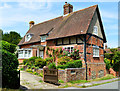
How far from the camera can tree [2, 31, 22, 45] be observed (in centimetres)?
3637

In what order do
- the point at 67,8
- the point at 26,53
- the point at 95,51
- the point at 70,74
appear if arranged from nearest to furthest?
the point at 70,74 → the point at 95,51 → the point at 67,8 → the point at 26,53

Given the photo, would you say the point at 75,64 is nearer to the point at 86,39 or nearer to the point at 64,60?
the point at 64,60

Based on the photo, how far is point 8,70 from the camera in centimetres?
876

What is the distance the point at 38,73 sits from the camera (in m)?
15.4

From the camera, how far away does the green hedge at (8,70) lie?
28.1ft

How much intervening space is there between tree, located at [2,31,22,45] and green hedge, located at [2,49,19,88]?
27.8 meters

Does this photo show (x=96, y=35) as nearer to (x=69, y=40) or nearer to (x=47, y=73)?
(x=69, y=40)

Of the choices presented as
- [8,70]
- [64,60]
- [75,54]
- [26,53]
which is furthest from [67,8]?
[8,70]

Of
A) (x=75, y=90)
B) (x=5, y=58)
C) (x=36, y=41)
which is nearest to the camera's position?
(x=5, y=58)

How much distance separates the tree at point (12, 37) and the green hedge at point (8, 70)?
27827mm

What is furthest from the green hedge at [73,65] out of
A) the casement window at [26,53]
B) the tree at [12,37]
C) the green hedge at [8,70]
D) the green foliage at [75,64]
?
the tree at [12,37]

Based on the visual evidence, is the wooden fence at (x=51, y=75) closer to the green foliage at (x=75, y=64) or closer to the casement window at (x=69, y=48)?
the green foliage at (x=75, y=64)

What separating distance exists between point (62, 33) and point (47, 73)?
7.62 meters

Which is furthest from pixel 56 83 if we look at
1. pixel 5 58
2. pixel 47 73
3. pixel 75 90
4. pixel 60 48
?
pixel 60 48
